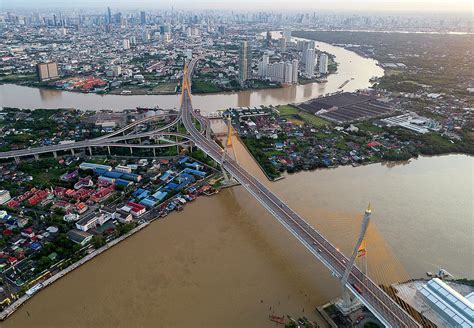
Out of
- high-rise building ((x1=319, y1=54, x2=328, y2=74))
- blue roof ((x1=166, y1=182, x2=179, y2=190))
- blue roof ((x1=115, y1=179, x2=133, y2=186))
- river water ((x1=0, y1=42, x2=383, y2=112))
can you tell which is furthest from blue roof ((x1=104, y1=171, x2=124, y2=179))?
high-rise building ((x1=319, y1=54, x2=328, y2=74))

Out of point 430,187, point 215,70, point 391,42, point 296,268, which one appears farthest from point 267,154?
point 391,42

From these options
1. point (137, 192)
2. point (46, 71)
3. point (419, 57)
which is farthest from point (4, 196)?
point (419, 57)

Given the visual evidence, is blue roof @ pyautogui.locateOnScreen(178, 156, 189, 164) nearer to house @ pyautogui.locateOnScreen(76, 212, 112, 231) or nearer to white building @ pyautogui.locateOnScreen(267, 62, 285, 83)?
house @ pyautogui.locateOnScreen(76, 212, 112, 231)

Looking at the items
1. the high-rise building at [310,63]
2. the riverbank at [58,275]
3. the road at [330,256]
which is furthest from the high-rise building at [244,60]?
the riverbank at [58,275]

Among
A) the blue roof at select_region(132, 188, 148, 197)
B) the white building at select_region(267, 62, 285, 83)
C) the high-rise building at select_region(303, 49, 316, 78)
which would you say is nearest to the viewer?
the blue roof at select_region(132, 188, 148, 197)

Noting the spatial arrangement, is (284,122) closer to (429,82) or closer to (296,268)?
(296,268)

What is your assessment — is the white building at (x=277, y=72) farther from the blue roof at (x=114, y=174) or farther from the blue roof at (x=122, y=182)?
the blue roof at (x=122, y=182)
